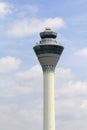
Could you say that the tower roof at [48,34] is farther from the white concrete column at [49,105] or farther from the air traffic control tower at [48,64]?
the white concrete column at [49,105]

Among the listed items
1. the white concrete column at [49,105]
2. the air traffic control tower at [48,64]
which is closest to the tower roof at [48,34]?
the air traffic control tower at [48,64]

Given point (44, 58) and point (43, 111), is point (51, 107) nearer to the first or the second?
point (43, 111)

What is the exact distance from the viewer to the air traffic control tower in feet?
403

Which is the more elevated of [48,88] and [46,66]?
[46,66]

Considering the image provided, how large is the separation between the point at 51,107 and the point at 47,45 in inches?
1013

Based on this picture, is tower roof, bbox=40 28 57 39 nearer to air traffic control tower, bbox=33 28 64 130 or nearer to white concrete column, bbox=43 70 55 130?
air traffic control tower, bbox=33 28 64 130

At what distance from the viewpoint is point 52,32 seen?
135125 millimetres

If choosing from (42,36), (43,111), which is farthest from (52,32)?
(43,111)

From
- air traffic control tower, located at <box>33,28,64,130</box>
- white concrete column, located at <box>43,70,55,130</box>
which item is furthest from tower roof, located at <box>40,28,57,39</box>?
white concrete column, located at <box>43,70,55,130</box>

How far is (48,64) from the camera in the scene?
129 meters

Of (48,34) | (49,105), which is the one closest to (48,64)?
(48,34)

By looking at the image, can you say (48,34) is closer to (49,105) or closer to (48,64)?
(48,64)

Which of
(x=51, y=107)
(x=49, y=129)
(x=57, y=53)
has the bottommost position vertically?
(x=49, y=129)

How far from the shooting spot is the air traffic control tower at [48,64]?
123m
